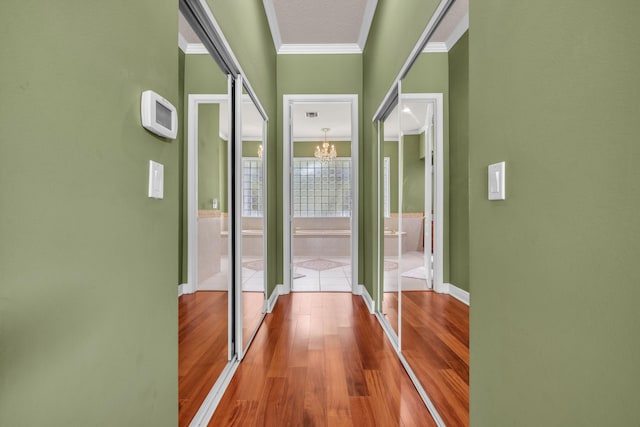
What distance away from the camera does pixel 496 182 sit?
937mm

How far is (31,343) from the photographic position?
0.55 meters

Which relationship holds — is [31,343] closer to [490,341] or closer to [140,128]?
[140,128]

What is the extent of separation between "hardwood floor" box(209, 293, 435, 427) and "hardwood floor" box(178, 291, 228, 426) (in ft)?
0.45

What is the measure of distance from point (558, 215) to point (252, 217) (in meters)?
2.32

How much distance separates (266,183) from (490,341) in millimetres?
2561

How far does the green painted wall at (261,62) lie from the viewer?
188 centimetres

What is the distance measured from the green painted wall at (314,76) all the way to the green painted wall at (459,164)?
2486 mm

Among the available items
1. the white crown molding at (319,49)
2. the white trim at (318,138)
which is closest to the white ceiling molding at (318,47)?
the white crown molding at (319,49)

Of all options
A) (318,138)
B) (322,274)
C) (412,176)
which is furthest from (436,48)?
(318,138)

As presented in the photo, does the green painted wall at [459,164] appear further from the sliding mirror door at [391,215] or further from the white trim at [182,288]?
the white trim at [182,288]

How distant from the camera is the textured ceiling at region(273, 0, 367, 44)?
303 centimetres

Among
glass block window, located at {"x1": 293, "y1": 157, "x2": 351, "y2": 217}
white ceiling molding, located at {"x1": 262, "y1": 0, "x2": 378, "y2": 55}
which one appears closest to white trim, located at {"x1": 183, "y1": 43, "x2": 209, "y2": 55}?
white ceiling molding, located at {"x1": 262, "y1": 0, "x2": 378, "y2": 55}

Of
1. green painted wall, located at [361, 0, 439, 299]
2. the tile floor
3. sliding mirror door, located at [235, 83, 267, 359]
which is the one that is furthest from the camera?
the tile floor

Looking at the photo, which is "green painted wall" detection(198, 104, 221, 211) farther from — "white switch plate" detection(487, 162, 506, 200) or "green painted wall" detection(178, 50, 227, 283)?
"white switch plate" detection(487, 162, 506, 200)
